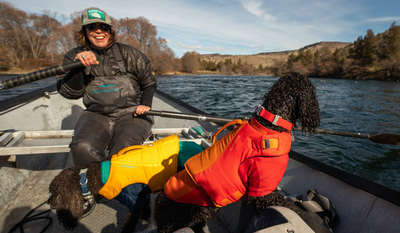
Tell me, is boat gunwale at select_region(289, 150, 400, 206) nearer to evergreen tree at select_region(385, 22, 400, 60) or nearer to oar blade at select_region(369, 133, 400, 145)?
oar blade at select_region(369, 133, 400, 145)

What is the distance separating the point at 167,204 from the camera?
59.6 inches

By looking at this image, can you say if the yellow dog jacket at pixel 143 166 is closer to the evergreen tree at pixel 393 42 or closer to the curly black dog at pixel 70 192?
the curly black dog at pixel 70 192

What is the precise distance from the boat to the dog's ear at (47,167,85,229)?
22.4 inches

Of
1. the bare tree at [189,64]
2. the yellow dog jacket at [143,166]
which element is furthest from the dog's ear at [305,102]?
the bare tree at [189,64]

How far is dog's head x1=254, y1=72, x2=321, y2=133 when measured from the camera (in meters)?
→ 1.36

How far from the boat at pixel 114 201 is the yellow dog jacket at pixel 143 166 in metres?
0.44

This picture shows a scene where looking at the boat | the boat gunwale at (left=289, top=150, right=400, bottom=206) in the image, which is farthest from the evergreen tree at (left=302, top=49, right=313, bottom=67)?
the boat

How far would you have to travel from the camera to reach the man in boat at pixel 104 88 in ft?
7.22

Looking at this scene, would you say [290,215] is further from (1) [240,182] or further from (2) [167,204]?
(2) [167,204]

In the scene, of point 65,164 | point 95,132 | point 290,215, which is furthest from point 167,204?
point 65,164

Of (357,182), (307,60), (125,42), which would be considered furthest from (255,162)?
(307,60)

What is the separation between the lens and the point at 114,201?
2373 millimetres

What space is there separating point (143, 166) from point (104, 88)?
4.43 feet

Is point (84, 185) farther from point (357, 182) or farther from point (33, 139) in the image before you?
point (357, 182)
